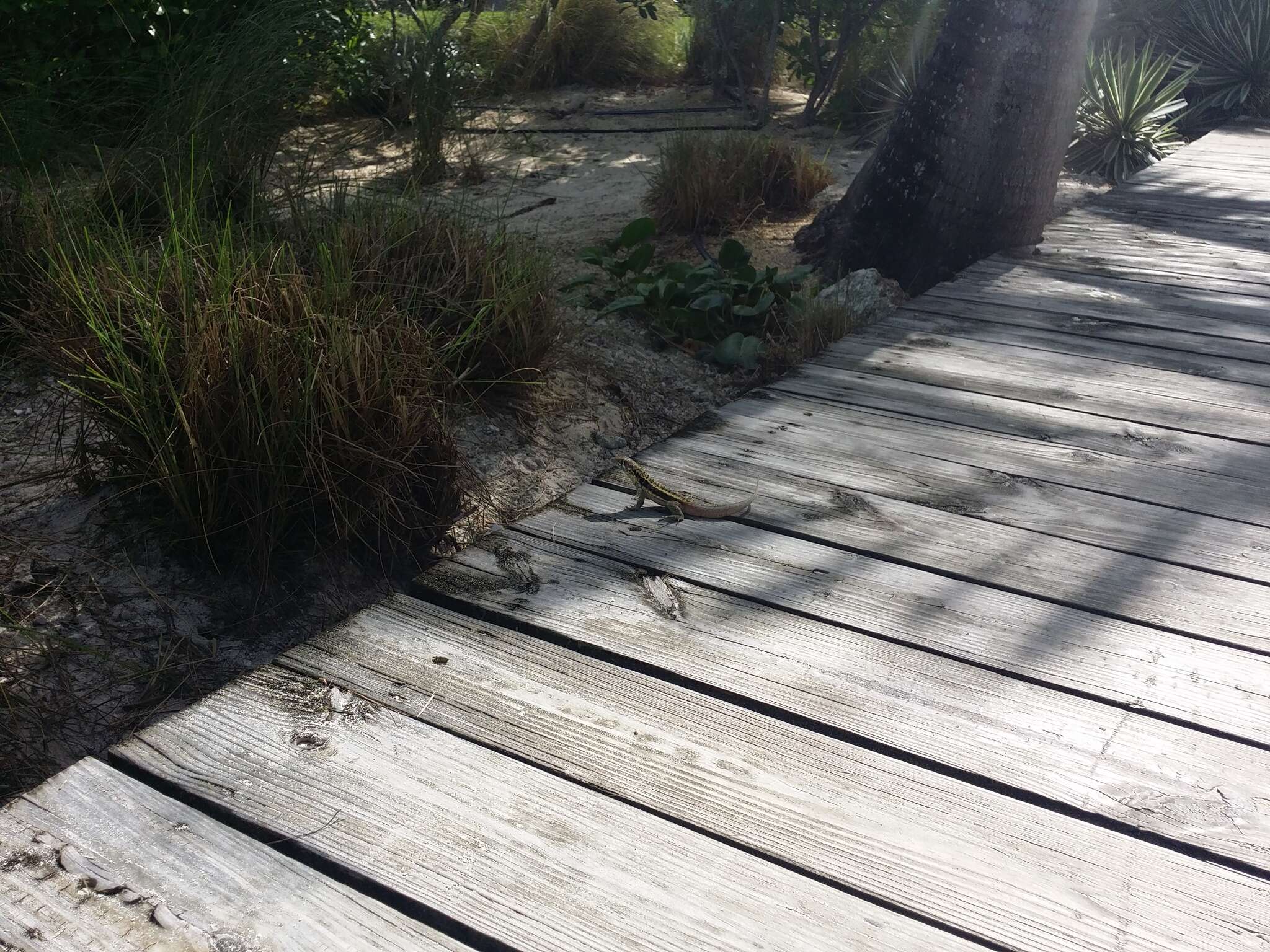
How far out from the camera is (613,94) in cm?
984

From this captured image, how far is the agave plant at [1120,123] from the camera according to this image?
7379 mm

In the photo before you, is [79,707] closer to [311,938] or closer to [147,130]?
[311,938]

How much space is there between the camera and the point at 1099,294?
3.96 m

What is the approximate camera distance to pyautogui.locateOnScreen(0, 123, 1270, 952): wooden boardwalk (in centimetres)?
131

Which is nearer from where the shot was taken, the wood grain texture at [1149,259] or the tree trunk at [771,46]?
the wood grain texture at [1149,259]

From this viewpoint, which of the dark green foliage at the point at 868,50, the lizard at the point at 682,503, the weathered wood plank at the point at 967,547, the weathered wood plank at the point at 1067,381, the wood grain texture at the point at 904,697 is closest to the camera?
the wood grain texture at the point at 904,697

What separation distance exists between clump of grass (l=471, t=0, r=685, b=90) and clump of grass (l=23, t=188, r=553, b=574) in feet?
24.6

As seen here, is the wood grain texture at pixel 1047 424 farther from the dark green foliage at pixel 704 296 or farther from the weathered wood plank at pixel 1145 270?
the weathered wood plank at pixel 1145 270

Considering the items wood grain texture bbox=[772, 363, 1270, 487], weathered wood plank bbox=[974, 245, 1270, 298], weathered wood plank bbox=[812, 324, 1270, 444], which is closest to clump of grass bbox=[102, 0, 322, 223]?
wood grain texture bbox=[772, 363, 1270, 487]

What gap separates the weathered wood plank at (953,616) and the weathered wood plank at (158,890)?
3.14 ft

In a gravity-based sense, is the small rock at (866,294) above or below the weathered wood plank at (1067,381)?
below

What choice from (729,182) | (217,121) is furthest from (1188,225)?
(217,121)

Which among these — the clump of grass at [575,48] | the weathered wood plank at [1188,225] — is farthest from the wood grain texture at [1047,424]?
the clump of grass at [575,48]

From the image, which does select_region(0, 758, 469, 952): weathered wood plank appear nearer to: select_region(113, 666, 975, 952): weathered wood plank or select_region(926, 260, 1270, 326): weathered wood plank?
select_region(113, 666, 975, 952): weathered wood plank
